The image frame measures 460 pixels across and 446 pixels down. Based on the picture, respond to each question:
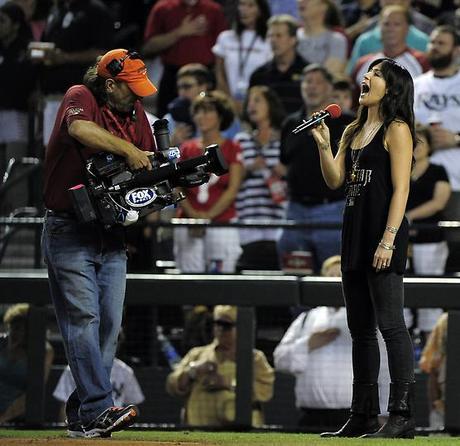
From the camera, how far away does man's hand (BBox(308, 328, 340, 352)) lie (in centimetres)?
919

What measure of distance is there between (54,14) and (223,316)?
6288 millimetres

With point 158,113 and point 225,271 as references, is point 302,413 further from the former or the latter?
point 158,113

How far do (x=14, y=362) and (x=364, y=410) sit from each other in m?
3.08

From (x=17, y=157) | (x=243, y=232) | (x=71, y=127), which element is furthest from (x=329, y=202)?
(x=71, y=127)

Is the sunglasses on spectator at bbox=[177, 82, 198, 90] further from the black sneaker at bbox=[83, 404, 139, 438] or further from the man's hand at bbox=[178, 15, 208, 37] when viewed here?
the black sneaker at bbox=[83, 404, 139, 438]

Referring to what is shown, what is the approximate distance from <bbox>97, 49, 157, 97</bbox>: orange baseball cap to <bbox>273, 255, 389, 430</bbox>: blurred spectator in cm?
→ 284

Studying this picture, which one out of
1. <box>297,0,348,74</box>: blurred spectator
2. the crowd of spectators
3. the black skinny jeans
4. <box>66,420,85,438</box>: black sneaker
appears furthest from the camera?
<box>297,0,348,74</box>: blurred spectator

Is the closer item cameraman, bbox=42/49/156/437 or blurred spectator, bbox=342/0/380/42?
cameraman, bbox=42/49/156/437

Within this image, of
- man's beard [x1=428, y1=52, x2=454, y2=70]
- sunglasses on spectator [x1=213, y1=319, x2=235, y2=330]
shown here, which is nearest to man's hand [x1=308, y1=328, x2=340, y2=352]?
sunglasses on spectator [x1=213, y1=319, x2=235, y2=330]

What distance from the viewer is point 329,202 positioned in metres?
11.5

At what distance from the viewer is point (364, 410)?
684cm

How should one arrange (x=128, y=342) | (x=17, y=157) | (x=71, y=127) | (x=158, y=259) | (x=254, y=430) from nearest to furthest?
(x=71, y=127)
(x=254, y=430)
(x=128, y=342)
(x=158, y=259)
(x=17, y=157)

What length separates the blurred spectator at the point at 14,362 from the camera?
892cm

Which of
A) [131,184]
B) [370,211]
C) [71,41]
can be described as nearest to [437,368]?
[370,211]
